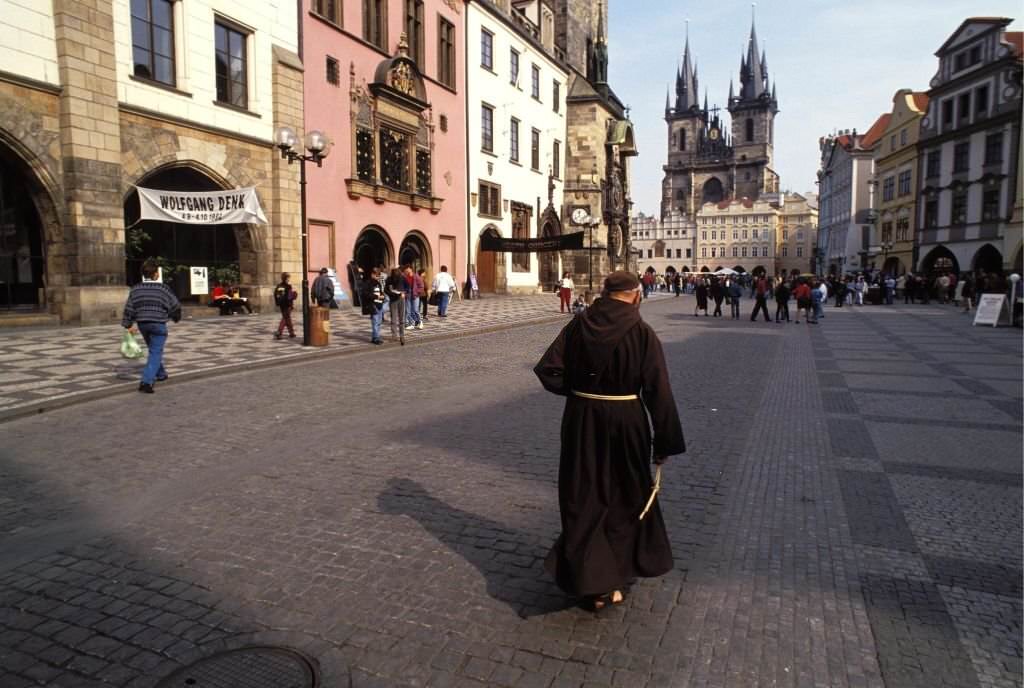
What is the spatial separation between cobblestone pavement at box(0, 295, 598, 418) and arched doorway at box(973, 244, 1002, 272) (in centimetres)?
3816

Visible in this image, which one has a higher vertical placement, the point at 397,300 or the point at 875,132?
the point at 875,132

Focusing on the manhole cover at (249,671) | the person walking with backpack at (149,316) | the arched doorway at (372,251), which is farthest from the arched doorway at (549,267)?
the manhole cover at (249,671)

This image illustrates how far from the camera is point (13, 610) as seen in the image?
341 centimetres

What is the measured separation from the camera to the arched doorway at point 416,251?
2850cm

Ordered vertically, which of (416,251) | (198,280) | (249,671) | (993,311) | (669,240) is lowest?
(249,671)

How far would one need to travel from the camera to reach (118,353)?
11969 millimetres

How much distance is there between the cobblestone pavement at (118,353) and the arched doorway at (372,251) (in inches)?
275

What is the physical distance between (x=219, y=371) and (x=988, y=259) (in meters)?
48.4

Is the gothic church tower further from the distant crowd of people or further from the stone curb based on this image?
the stone curb

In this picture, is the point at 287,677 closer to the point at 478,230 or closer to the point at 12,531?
the point at 12,531

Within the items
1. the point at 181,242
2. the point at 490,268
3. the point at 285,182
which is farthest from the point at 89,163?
the point at 490,268

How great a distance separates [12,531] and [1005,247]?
48.2 m

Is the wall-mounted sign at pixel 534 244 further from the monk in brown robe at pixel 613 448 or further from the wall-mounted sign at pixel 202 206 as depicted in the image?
the monk in brown robe at pixel 613 448

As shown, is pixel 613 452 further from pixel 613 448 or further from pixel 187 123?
pixel 187 123
